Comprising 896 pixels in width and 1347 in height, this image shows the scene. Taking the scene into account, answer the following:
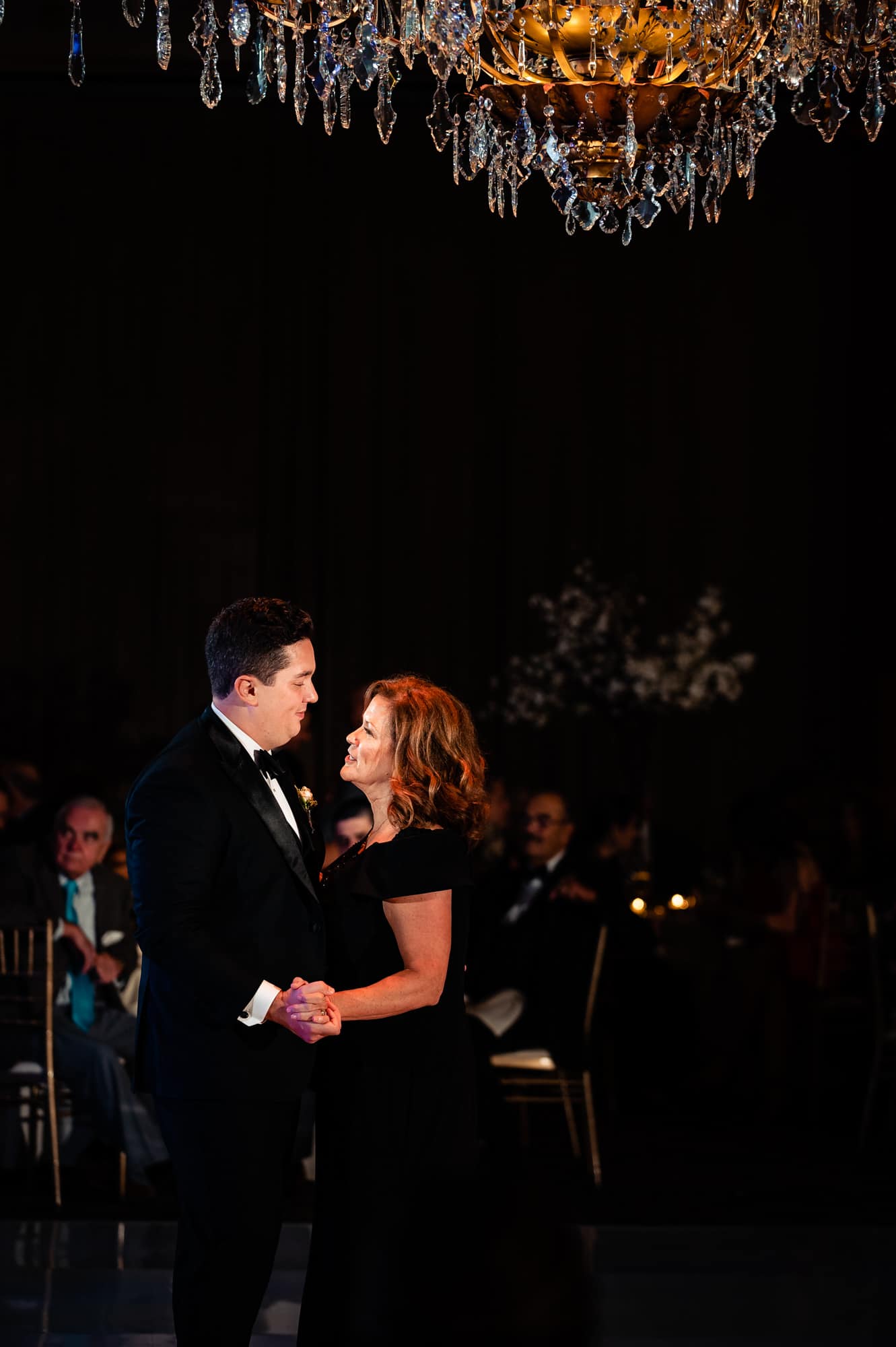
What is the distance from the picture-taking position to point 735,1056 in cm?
746

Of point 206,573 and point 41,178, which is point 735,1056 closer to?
point 206,573

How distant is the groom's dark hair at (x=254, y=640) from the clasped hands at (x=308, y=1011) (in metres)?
0.55

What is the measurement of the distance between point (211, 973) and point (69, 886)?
11.3ft

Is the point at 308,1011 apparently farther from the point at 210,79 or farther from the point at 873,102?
the point at 873,102

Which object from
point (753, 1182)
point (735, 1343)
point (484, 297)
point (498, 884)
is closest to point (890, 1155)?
point (753, 1182)

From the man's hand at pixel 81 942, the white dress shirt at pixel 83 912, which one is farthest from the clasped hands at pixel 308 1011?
the white dress shirt at pixel 83 912

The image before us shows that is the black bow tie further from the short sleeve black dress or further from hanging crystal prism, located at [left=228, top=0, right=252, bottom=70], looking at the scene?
hanging crystal prism, located at [left=228, top=0, right=252, bottom=70]

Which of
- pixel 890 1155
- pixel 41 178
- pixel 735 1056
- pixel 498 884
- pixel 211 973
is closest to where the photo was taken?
pixel 211 973

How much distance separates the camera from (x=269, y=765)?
2.82 m

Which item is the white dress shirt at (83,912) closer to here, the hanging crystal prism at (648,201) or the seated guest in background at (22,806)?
the seated guest in background at (22,806)

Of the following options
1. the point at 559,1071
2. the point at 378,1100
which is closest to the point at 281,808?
the point at 378,1100

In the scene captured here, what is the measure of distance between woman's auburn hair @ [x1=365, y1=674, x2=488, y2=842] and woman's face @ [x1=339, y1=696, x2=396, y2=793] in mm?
14

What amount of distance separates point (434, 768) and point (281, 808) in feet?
0.91

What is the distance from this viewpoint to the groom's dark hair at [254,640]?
9.11 ft
